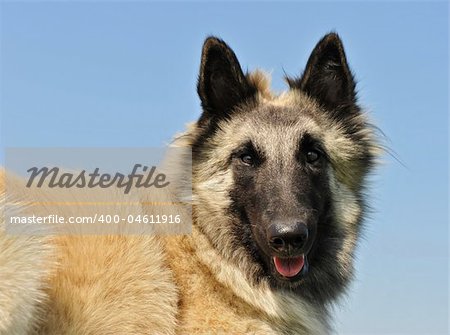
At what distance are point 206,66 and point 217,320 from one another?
251 centimetres

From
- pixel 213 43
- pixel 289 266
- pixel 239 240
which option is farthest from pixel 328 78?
pixel 289 266

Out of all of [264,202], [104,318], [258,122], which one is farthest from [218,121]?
[104,318]

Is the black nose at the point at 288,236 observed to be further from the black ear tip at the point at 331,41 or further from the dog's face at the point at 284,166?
the black ear tip at the point at 331,41

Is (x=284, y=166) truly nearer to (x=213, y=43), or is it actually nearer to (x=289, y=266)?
(x=289, y=266)

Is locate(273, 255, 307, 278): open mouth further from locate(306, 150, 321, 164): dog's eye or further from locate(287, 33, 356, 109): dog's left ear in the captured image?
locate(287, 33, 356, 109): dog's left ear

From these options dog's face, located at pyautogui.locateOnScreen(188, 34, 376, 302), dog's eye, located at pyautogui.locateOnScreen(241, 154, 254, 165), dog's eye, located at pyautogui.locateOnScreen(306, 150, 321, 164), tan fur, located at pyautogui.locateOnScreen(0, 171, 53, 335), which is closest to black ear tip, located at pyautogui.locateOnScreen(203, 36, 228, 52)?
dog's face, located at pyautogui.locateOnScreen(188, 34, 376, 302)

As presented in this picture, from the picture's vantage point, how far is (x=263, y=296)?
6.74 m

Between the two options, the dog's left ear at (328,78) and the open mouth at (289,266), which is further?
the dog's left ear at (328,78)

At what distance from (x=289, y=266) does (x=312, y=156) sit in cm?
109

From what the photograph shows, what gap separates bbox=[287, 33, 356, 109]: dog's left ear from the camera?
736cm

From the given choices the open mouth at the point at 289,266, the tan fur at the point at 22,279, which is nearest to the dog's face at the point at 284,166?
the open mouth at the point at 289,266

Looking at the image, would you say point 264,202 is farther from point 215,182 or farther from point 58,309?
point 58,309

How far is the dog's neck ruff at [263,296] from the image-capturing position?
6645 millimetres

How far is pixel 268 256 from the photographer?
6.73m
